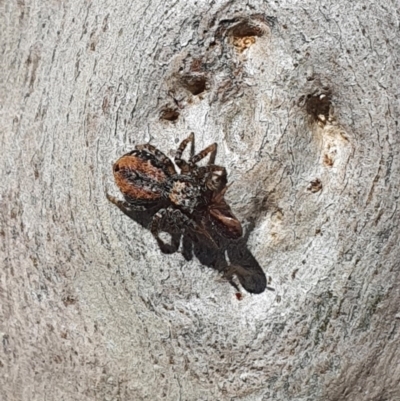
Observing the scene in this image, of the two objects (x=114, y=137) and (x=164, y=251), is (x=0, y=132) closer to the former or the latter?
(x=114, y=137)

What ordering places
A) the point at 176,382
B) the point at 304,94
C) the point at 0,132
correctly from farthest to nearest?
the point at 0,132 → the point at 176,382 → the point at 304,94

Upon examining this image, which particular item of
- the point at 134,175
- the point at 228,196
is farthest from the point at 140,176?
the point at 228,196

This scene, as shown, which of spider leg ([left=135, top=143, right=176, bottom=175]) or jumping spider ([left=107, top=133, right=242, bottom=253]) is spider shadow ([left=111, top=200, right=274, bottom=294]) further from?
spider leg ([left=135, top=143, right=176, bottom=175])

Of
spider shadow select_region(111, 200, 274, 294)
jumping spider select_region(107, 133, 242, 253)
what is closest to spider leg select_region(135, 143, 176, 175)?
jumping spider select_region(107, 133, 242, 253)

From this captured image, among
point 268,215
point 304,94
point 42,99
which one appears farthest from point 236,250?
point 42,99

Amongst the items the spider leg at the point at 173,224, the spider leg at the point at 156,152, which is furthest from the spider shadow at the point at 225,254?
→ the spider leg at the point at 156,152

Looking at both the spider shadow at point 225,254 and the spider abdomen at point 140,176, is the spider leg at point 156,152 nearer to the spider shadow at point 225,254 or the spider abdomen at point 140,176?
the spider abdomen at point 140,176

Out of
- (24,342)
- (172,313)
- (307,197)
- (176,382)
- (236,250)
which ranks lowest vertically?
(24,342)

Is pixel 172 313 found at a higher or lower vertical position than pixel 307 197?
lower
